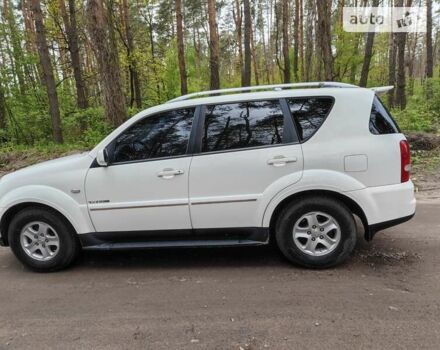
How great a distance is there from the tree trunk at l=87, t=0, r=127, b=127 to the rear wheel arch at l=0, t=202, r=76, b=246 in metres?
6.53

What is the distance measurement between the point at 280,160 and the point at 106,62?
7690 mm

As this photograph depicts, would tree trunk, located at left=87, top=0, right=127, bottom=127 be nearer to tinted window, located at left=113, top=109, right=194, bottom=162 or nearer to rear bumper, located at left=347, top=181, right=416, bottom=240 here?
tinted window, located at left=113, top=109, right=194, bottom=162

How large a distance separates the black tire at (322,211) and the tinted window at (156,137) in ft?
4.37

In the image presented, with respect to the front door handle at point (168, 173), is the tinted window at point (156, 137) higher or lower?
higher

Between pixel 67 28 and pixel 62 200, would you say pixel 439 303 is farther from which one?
pixel 67 28

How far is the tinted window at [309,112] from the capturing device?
155 inches

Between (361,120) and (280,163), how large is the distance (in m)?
0.94

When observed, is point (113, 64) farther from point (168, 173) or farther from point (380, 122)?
point (380, 122)

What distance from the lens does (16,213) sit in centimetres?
433

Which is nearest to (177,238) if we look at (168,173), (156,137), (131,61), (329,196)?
(168,173)

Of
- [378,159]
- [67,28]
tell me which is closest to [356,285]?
[378,159]

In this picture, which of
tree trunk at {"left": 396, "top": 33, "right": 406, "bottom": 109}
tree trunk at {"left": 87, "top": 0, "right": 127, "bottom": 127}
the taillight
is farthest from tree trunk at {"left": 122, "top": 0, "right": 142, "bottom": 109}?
the taillight

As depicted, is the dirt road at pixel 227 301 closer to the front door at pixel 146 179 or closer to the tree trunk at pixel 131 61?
the front door at pixel 146 179

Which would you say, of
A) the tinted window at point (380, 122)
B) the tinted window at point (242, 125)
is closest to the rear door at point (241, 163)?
the tinted window at point (242, 125)
